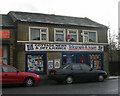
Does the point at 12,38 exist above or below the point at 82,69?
above

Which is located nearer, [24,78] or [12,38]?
[24,78]

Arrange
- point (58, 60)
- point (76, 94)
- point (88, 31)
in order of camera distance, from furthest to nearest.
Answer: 1. point (88, 31)
2. point (58, 60)
3. point (76, 94)

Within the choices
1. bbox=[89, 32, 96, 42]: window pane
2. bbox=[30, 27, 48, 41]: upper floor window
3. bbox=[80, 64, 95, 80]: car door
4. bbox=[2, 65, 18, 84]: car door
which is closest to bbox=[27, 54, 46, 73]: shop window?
bbox=[30, 27, 48, 41]: upper floor window

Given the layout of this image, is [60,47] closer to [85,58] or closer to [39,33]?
[39,33]

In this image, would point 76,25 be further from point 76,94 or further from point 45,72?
point 76,94

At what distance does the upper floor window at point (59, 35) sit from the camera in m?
20.3

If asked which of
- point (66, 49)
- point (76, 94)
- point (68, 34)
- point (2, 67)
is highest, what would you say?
point (68, 34)

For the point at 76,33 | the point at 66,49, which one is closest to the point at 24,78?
the point at 66,49

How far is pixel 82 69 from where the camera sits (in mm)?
16141

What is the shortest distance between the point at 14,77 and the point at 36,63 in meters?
6.25

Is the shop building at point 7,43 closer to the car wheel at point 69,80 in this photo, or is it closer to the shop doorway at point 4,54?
the shop doorway at point 4,54

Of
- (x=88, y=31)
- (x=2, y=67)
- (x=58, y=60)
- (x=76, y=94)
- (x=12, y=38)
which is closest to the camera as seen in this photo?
(x=76, y=94)

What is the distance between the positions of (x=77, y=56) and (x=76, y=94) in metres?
11.1

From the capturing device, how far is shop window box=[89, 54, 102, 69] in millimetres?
22344
